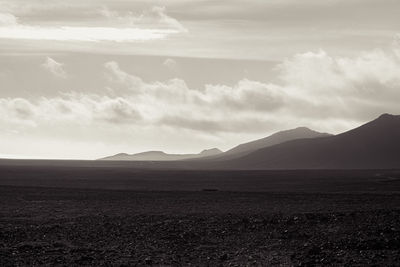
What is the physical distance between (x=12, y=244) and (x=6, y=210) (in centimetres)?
1866

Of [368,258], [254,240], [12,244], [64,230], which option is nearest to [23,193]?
[64,230]

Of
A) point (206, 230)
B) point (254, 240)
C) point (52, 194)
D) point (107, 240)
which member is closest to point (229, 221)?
point (206, 230)

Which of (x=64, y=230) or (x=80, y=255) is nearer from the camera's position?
(x=80, y=255)

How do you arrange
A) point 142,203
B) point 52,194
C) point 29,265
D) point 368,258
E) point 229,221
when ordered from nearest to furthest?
point 368,258 < point 29,265 < point 229,221 < point 142,203 < point 52,194

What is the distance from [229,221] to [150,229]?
4.38 m

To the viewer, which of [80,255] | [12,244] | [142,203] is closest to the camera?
[80,255]

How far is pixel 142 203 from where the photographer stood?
164 feet

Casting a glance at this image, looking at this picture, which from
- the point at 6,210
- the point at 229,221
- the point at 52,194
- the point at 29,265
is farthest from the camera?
the point at 52,194

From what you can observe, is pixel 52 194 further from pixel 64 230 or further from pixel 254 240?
pixel 254 240

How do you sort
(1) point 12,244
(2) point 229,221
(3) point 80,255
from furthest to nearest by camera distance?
(2) point 229,221 → (1) point 12,244 → (3) point 80,255

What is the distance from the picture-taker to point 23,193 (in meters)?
61.6

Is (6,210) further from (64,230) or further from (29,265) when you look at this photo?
(29,265)

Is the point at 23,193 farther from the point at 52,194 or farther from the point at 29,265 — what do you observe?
the point at 29,265

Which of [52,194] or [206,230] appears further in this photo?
[52,194]
